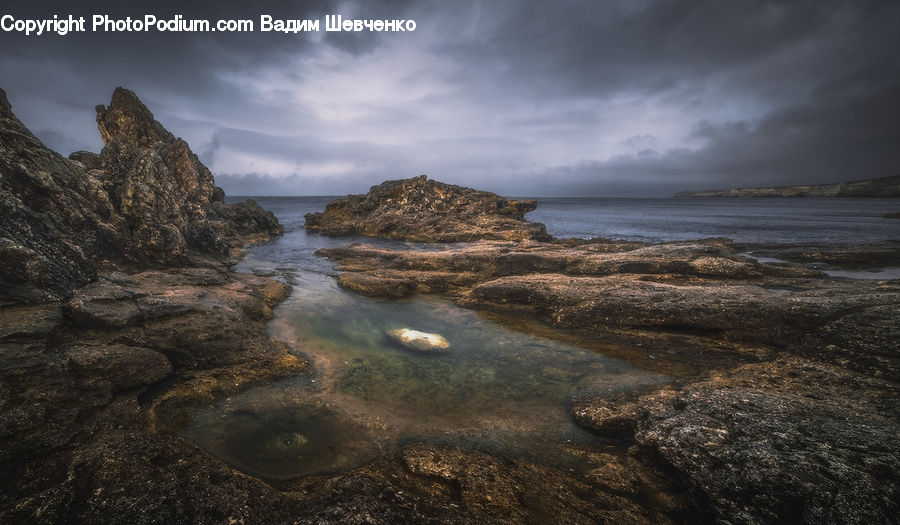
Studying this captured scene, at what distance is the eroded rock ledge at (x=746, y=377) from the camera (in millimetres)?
5293

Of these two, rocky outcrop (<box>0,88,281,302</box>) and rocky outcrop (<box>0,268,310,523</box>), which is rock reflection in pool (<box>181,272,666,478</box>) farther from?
rocky outcrop (<box>0,88,281,302</box>)

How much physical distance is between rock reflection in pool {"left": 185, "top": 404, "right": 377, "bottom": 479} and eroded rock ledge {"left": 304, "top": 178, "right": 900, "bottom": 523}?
554 centimetres

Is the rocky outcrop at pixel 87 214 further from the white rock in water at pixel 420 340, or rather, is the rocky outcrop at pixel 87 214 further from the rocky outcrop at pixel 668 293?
the white rock in water at pixel 420 340

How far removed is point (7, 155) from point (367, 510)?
15.7 meters

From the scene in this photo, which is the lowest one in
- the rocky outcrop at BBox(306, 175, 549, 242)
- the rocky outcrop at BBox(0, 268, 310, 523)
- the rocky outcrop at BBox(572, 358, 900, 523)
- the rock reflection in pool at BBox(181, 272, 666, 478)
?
the rock reflection in pool at BBox(181, 272, 666, 478)

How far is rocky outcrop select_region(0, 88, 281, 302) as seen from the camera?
9086mm

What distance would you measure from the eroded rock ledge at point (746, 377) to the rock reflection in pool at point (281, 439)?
218 inches

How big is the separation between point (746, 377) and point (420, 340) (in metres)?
9.94

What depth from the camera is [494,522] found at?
201 inches

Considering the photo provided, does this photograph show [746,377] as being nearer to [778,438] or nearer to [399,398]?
[778,438]

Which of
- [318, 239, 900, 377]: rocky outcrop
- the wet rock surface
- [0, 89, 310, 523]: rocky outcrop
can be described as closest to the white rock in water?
[0, 89, 310, 523]: rocky outcrop

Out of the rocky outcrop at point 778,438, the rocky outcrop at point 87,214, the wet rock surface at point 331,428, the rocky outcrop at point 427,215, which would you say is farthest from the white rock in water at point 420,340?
the rocky outcrop at point 427,215

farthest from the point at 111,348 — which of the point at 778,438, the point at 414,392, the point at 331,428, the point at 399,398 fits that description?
the point at 778,438

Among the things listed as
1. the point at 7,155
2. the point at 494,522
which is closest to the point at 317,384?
the point at 494,522
